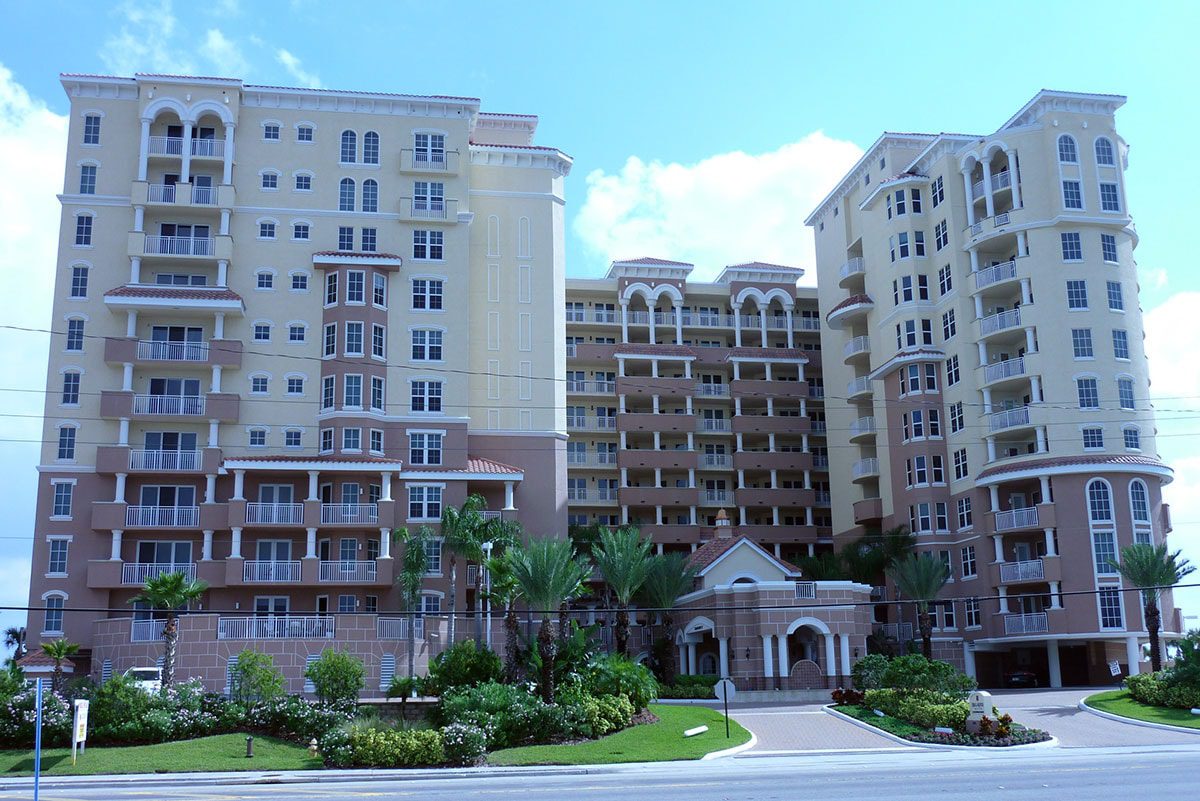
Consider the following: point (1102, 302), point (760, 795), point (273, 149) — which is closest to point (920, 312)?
point (1102, 302)

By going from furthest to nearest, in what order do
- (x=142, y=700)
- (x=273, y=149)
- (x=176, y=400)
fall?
(x=273, y=149) < (x=176, y=400) < (x=142, y=700)

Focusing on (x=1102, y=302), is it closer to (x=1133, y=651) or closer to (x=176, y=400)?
(x=1133, y=651)

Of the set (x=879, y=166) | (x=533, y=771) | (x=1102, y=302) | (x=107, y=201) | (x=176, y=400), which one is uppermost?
(x=879, y=166)

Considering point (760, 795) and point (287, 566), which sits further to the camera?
point (287, 566)

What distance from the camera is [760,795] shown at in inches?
1142

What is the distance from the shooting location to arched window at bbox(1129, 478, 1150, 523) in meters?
65.4

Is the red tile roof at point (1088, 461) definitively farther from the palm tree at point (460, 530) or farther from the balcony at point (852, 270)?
the palm tree at point (460, 530)

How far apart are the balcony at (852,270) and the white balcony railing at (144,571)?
153 feet

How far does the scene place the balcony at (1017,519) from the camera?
67.3 metres

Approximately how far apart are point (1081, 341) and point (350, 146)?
144 ft

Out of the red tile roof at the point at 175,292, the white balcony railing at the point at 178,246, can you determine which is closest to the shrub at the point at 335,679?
the red tile roof at the point at 175,292

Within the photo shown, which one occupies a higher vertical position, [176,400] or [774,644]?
[176,400]

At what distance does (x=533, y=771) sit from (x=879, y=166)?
188ft

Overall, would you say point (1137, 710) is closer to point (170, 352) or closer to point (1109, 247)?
point (1109, 247)
